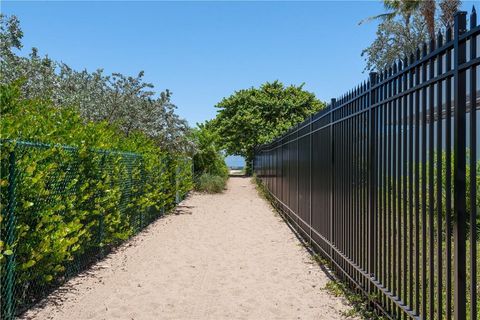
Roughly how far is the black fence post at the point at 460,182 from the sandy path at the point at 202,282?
2090 mm

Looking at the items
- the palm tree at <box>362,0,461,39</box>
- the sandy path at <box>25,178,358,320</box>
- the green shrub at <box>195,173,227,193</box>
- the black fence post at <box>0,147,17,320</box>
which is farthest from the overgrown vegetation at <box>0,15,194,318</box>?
the palm tree at <box>362,0,461,39</box>

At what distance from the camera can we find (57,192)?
210 inches

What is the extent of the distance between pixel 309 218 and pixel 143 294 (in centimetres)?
374

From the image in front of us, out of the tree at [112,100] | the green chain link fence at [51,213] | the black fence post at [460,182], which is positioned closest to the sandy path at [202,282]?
the green chain link fence at [51,213]

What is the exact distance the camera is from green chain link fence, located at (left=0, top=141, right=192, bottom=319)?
430 cm

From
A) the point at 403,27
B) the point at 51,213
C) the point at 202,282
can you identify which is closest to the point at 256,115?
the point at 403,27

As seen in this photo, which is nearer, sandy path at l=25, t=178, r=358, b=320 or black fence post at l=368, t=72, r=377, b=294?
black fence post at l=368, t=72, r=377, b=294

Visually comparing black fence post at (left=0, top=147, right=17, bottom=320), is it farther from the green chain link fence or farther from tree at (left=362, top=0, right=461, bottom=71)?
tree at (left=362, top=0, right=461, bottom=71)

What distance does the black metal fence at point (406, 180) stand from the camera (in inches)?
111

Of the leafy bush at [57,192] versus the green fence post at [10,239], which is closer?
the green fence post at [10,239]

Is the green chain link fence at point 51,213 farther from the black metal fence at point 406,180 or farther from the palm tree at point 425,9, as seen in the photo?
the palm tree at point 425,9

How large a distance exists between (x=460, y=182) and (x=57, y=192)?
449cm

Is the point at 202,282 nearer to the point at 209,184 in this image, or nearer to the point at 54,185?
the point at 54,185

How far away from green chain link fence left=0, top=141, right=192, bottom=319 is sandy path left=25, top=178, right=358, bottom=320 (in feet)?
0.91
